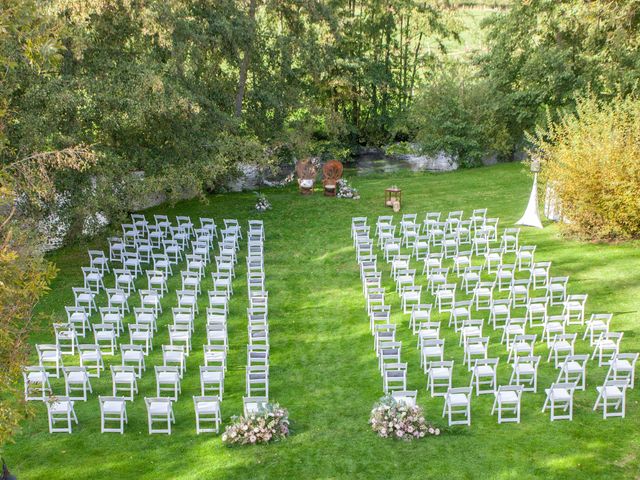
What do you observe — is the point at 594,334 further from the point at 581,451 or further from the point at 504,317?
the point at 581,451

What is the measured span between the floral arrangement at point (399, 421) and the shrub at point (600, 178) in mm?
12054

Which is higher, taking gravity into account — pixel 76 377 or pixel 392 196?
pixel 76 377

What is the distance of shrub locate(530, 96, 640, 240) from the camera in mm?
21984

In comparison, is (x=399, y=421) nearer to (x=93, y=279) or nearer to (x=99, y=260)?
(x=93, y=279)

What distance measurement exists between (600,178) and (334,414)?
1263 centimetres

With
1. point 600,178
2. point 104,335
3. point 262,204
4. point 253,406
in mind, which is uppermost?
point 600,178

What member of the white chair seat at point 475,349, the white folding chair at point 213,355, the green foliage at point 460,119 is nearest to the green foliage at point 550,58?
the green foliage at point 460,119

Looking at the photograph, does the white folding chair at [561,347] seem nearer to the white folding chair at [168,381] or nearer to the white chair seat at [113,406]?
the white folding chair at [168,381]

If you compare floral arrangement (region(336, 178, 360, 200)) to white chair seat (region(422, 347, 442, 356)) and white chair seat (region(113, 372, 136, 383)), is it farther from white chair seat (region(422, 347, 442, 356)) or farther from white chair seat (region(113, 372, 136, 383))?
white chair seat (region(113, 372, 136, 383))

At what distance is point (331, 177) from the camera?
31188mm

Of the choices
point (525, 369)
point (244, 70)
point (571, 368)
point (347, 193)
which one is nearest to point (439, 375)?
point (525, 369)

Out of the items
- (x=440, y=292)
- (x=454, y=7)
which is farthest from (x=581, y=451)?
(x=454, y=7)

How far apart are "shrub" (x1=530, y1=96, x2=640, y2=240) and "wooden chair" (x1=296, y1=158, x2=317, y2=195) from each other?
34.8 feet

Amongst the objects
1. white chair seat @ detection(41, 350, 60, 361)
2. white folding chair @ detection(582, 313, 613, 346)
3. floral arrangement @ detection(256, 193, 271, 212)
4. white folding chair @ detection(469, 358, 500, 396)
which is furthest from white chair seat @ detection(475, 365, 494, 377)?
floral arrangement @ detection(256, 193, 271, 212)
